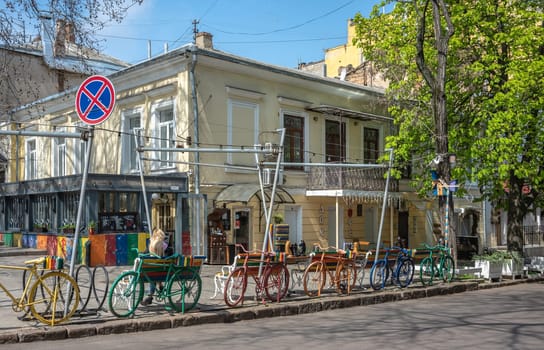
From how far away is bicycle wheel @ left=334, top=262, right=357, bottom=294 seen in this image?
12.7 metres

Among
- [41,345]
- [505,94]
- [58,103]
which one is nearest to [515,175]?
[505,94]

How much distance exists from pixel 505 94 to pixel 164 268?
40.5ft

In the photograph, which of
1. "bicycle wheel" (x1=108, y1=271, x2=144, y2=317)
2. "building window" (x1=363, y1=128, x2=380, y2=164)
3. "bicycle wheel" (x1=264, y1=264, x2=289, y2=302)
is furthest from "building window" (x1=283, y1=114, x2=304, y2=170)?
"bicycle wheel" (x1=108, y1=271, x2=144, y2=317)

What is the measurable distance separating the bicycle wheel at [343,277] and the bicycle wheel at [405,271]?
151 cm

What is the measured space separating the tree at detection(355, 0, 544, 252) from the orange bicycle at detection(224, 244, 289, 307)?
6956 mm

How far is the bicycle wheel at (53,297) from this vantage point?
866 cm

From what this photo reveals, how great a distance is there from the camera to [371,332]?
360 inches

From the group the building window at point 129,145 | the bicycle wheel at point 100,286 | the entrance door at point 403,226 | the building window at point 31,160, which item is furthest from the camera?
the building window at point 31,160

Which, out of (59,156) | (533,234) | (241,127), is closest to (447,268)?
(241,127)

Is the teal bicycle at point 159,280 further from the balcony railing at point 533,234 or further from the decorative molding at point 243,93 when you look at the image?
the balcony railing at point 533,234

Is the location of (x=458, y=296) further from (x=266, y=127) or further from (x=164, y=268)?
(x=266, y=127)

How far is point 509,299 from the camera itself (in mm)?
13250

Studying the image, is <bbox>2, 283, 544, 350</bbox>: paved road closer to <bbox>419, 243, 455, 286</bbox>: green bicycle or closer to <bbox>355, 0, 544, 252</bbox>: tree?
<bbox>419, 243, 455, 286</bbox>: green bicycle

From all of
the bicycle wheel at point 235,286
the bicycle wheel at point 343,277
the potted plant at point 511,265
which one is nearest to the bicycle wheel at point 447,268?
the potted plant at point 511,265
